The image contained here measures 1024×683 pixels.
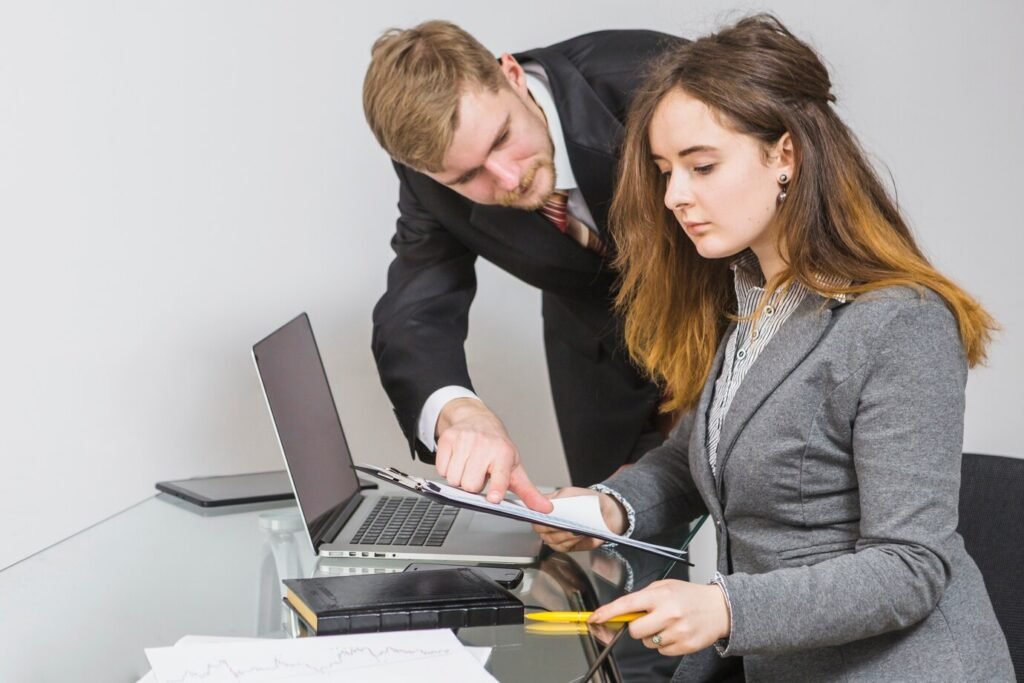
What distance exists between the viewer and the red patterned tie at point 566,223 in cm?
185

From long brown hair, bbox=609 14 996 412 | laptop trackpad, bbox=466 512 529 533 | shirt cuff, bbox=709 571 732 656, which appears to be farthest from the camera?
laptop trackpad, bbox=466 512 529 533

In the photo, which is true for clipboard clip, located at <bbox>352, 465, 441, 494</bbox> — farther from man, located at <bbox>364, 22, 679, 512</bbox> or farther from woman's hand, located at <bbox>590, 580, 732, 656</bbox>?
woman's hand, located at <bbox>590, 580, 732, 656</bbox>

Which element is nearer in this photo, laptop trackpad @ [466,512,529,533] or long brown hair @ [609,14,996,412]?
long brown hair @ [609,14,996,412]

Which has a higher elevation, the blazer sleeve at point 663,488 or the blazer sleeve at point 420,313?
the blazer sleeve at point 420,313

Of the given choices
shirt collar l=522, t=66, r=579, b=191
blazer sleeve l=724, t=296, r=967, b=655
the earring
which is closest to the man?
shirt collar l=522, t=66, r=579, b=191

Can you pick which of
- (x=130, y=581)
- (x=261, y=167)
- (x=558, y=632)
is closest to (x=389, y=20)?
(x=261, y=167)

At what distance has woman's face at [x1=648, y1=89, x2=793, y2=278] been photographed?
127cm

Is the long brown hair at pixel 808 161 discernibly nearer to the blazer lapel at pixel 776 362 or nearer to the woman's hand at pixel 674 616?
the blazer lapel at pixel 776 362

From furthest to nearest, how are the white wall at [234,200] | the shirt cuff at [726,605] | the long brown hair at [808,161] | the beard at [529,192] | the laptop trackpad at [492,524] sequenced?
1. the white wall at [234,200]
2. the beard at [529,192]
3. the laptop trackpad at [492,524]
4. the long brown hair at [808,161]
5. the shirt cuff at [726,605]

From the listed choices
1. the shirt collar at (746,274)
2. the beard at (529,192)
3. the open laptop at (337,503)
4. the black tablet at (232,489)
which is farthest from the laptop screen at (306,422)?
the shirt collar at (746,274)

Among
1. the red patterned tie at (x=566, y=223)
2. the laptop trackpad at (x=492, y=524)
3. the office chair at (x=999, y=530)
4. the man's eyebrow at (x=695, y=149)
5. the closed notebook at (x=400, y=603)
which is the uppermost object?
the man's eyebrow at (x=695, y=149)

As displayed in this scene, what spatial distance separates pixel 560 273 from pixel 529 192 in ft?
0.77

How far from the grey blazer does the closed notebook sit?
24 centimetres

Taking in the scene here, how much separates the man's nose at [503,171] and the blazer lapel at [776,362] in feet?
1.71
